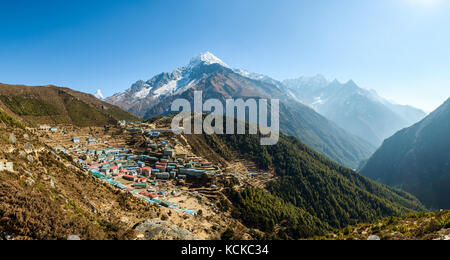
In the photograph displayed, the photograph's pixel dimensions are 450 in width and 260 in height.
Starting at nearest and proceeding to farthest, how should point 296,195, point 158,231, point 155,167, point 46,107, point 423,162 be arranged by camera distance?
point 158,231
point 155,167
point 296,195
point 46,107
point 423,162

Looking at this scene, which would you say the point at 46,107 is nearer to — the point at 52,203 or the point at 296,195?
the point at 52,203

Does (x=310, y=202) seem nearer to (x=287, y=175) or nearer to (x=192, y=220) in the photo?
(x=287, y=175)

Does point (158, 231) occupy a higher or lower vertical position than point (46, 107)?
lower

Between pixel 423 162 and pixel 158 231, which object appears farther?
pixel 423 162

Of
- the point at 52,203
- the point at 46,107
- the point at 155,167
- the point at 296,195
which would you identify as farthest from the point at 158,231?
the point at 46,107

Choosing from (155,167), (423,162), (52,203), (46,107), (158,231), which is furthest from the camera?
(423,162)

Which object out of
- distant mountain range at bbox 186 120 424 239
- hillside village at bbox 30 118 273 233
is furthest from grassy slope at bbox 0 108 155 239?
distant mountain range at bbox 186 120 424 239

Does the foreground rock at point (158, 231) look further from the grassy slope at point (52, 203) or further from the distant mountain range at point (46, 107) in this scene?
the distant mountain range at point (46, 107)
